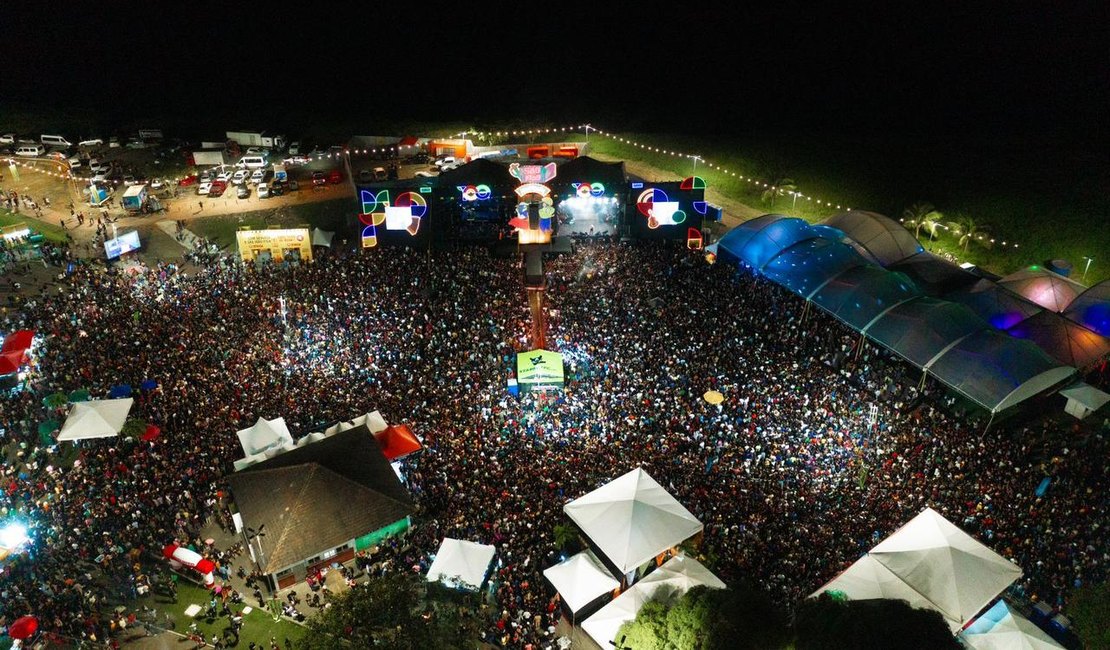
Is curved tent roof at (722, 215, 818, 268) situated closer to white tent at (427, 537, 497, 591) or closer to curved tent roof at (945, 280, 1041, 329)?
curved tent roof at (945, 280, 1041, 329)

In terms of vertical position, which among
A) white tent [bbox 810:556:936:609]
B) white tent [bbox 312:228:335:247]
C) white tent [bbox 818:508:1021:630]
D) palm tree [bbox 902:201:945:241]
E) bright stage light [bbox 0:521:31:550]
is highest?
palm tree [bbox 902:201:945:241]

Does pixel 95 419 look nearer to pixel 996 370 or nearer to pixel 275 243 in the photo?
pixel 275 243

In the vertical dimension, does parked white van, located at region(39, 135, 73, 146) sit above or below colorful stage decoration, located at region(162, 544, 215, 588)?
above

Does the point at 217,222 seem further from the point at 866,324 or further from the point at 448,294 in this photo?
the point at 866,324

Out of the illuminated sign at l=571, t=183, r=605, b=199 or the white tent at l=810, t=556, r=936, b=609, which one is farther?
A: the illuminated sign at l=571, t=183, r=605, b=199

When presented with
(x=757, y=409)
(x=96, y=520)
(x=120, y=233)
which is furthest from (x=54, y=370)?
(x=757, y=409)

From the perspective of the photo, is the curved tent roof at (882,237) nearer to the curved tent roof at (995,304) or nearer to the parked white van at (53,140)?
the curved tent roof at (995,304)

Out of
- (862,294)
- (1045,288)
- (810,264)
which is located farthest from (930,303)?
(1045,288)

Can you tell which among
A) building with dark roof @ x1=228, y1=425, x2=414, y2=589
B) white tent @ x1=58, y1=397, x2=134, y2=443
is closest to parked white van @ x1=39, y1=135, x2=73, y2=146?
white tent @ x1=58, y1=397, x2=134, y2=443
